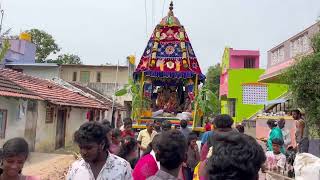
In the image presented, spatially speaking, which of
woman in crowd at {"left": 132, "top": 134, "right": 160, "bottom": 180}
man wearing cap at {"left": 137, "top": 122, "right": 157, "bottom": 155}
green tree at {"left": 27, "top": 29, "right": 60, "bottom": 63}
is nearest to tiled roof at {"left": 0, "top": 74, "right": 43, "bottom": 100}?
man wearing cap at {"left": 137, "top": 122, "right": 157, "bottom": 155}

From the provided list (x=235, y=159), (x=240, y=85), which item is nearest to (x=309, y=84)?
(x=235, y=159)

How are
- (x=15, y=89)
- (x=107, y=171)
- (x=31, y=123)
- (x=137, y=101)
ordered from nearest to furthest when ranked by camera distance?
(x=107, y=171)
(x=137, y=101)
(x=15, y=89)
(x=31, y=123)

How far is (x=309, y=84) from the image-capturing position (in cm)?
1077

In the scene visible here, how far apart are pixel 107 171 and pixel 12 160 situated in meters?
0.73

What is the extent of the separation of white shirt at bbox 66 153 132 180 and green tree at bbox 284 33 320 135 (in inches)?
316

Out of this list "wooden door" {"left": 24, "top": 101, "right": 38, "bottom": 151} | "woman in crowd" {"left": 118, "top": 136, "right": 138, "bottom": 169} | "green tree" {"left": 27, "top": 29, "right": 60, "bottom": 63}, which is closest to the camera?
"woman in crowd" {"left": 118, "top": 136, "right": 138, "bottom": 169}

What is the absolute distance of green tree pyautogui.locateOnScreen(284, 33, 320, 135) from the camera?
35.0 feet

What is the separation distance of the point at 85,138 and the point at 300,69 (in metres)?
8.70

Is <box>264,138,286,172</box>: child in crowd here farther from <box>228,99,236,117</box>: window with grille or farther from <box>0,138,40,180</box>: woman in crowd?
<box>228,99,236,117</box>: window with grille

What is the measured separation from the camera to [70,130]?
2272 cm

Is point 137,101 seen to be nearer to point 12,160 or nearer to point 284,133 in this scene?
point 284,133

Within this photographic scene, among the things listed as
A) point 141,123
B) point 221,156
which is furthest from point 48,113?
point 221,156

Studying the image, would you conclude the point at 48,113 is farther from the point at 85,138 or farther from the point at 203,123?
the point at 85,138

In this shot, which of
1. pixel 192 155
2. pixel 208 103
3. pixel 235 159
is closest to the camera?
pixel 235 159
